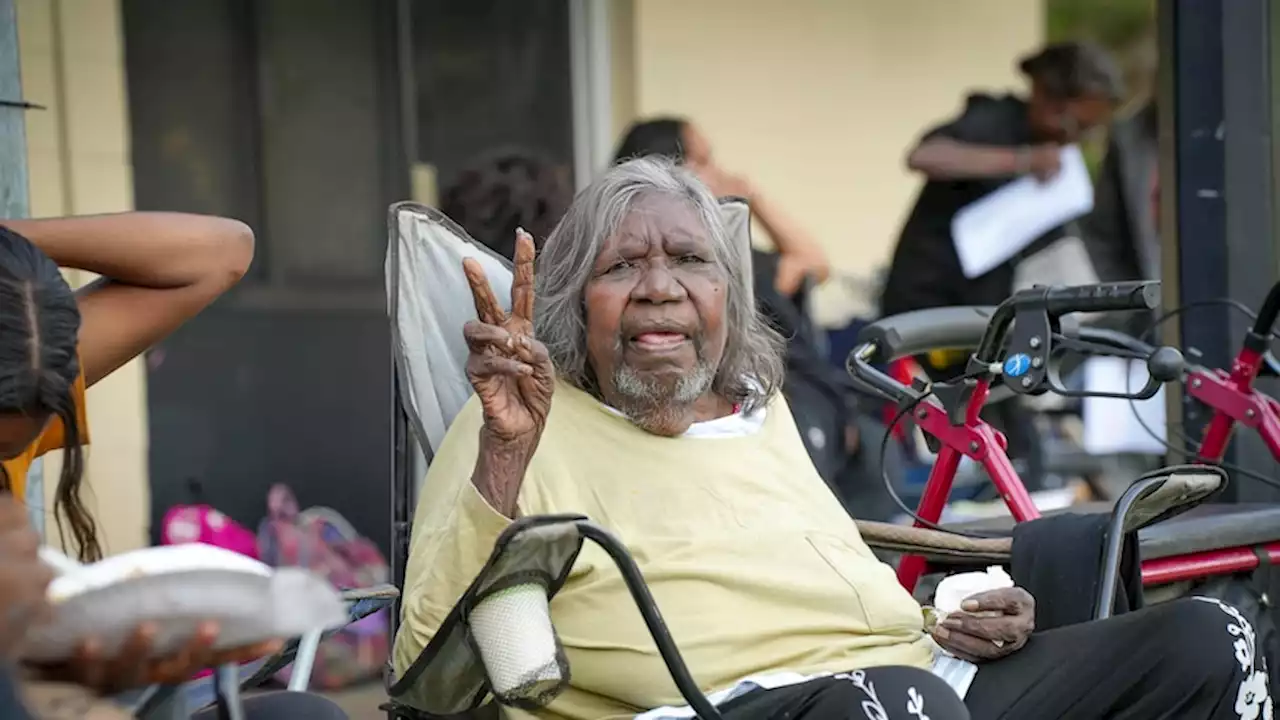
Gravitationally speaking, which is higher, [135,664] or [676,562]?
[135,664]

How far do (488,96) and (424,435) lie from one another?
298cm

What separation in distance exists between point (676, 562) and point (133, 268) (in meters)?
0.87

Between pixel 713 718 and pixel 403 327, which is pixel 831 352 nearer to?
pixel 403 327

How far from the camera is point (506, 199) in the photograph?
379 cm

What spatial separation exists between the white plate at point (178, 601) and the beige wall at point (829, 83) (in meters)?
4.17

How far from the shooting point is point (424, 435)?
8.80ft

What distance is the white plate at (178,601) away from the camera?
146 cm

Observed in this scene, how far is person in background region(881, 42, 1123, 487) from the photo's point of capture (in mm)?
5211

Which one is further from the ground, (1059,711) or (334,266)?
(334,266)

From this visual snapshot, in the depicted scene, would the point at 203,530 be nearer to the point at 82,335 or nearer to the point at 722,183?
the point at 722,183

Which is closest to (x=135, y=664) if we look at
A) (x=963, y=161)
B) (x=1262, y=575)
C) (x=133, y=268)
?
(x=133, y=268)

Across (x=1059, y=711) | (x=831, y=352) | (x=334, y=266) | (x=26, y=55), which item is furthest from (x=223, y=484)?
(x=1059, y=711)

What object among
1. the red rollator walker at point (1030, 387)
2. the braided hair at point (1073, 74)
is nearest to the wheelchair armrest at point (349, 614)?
the red rollator walker at point (1030, 387)

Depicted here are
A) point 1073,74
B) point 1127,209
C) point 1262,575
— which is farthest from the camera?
point 1127,209
